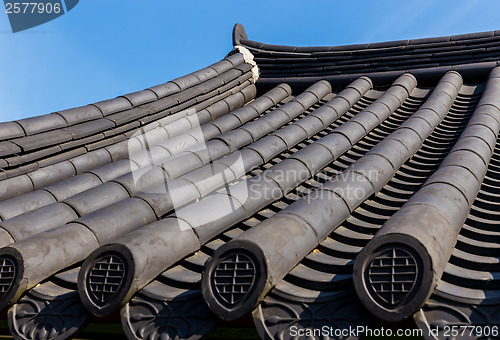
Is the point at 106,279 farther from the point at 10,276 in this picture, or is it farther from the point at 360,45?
the point at 360,45

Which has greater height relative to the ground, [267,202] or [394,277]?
[267,202]

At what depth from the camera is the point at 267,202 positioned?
459cm

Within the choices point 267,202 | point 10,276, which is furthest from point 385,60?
point 10,276

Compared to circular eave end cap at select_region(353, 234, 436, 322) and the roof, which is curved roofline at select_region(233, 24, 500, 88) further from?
circular eave end cap at select_region(353, 234, 436, 322)

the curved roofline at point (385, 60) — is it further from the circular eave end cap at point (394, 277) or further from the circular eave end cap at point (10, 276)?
the circular eave end cap at point (10, 276)

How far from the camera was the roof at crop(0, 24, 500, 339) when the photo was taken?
2.95 metres

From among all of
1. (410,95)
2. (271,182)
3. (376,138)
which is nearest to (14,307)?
(271,182)

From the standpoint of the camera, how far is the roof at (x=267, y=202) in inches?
116

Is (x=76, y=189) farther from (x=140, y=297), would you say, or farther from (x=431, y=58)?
(x=431, y=58)

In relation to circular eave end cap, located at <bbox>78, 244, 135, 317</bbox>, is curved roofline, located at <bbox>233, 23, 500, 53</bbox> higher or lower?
higher

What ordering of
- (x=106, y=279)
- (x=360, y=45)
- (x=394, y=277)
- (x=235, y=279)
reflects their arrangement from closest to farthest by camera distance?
(x=394, y=277) → (x=235, y=279) → (x=106, y=279) → (x=360, y=45)

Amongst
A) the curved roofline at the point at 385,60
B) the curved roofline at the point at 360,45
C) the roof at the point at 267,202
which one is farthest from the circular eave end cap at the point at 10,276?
the curved roofline at the point at 360,45

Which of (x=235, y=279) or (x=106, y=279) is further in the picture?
(x=106, y=279)

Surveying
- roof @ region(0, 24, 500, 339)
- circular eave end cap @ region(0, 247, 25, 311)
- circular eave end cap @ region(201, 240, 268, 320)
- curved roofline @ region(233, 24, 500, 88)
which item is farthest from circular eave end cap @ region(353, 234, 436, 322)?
curved roofline @ region(233, 24, 500, 88)
